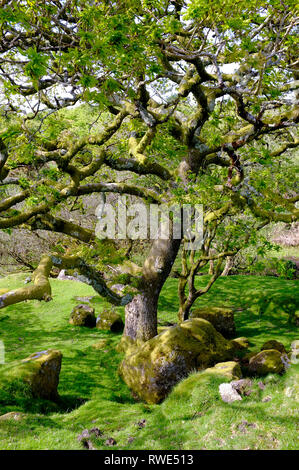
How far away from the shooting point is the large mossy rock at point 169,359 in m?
11.4

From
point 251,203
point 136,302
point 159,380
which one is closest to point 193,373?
point 159,380

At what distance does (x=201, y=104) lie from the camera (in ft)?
39.1

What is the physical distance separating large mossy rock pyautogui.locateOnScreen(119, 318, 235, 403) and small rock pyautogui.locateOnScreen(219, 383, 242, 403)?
1.86m

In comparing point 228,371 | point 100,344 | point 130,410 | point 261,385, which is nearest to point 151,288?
point 100,344

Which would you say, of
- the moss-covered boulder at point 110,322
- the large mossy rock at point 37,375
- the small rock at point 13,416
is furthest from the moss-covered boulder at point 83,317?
the small rock at point 13,416

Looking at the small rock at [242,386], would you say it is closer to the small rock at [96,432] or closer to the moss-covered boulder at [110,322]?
the small rock at [96,432]

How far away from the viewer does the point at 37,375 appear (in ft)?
34.8

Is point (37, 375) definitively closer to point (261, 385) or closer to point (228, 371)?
point (228, 371)

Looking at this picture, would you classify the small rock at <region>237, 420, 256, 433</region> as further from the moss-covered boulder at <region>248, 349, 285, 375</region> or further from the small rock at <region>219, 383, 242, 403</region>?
the moss-covered boulder at <region>248, 349, 285, 375</region>

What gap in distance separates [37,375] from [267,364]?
7.40 meters

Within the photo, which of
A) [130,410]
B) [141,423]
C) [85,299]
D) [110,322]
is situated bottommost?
[130,410]

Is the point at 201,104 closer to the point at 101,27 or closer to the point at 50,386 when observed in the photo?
the point at 101,27

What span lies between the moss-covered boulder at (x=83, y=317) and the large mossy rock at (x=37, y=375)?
7457 millimetres

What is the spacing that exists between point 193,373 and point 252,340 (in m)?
5.75
